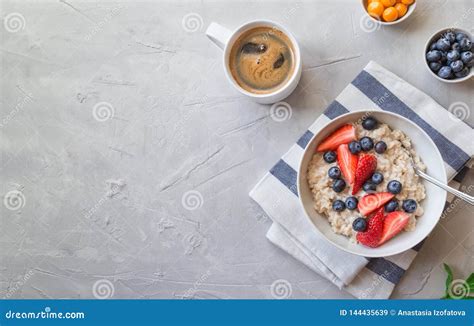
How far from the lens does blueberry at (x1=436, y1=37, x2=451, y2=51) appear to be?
62.3 inches

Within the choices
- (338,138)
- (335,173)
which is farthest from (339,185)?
(338,138)

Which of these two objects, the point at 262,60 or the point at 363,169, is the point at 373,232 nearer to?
the point at 363,169

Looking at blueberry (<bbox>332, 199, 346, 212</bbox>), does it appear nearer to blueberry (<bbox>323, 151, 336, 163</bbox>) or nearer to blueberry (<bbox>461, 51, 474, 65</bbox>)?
blueberry (<bbox>323, 151, 336, 163</bbox>)

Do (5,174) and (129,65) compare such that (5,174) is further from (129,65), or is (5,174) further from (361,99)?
(361,99)

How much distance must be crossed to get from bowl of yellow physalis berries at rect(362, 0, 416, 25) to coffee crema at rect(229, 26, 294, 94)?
0.96 feet

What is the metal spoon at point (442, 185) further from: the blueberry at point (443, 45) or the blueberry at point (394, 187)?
the blueberry at point (443, 45)

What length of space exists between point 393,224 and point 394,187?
0.10m

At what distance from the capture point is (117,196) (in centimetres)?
175

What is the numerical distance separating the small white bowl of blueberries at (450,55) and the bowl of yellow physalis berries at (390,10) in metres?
0.11

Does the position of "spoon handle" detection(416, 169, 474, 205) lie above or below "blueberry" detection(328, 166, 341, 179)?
above

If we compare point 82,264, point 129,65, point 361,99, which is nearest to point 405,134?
point 361,99

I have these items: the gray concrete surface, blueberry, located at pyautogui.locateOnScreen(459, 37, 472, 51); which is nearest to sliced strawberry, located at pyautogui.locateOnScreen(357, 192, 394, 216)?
the gray concrete surface

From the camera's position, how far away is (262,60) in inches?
62.8

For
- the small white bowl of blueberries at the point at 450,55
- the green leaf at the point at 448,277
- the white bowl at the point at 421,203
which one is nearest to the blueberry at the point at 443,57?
the small white bowl of blueberries at the point at 450,55
